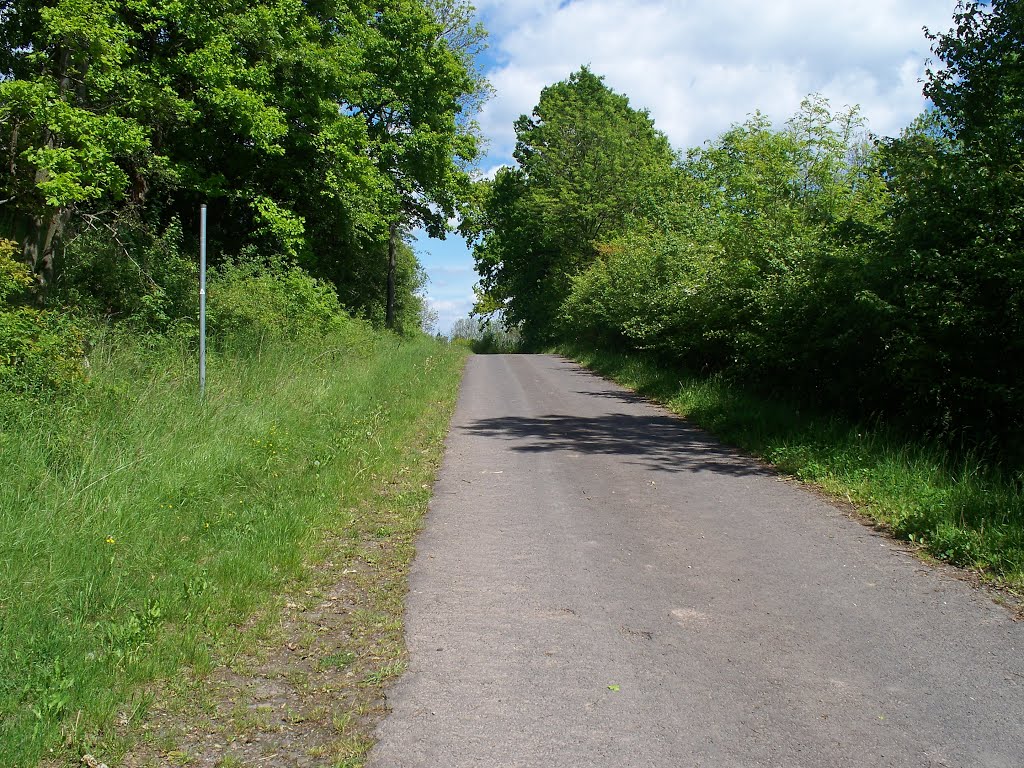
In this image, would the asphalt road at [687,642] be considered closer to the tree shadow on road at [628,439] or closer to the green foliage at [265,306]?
the tree shadow on road at [628,439]

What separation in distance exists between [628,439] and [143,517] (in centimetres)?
743

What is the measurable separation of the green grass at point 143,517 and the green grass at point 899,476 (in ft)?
16.2

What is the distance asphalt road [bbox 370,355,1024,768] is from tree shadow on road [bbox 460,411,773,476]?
1.59m

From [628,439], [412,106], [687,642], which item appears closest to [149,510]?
[687,642]

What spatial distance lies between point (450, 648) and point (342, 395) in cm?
872

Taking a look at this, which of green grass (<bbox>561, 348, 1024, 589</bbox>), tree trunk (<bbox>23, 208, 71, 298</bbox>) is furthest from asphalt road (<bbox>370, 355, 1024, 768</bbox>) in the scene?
tree trunk (<bbox>23, 208, 71, 298</bbox>)

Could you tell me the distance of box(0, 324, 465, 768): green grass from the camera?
3818mm

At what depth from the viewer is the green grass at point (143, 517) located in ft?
12.5

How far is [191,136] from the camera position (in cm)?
1788

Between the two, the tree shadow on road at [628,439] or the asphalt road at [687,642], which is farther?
the tree shadow on road at [628,439]

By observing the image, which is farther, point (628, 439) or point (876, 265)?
point (628, 439)

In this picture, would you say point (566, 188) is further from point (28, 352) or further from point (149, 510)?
point (149, 510)

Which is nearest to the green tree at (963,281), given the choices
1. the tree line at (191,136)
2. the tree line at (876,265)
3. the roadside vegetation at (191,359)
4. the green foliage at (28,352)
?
the tree line at (876,265)

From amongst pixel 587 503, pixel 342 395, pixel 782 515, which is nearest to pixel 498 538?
pixel 587 503
